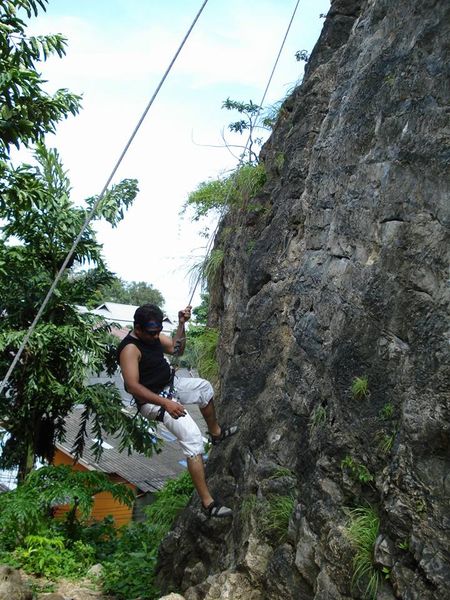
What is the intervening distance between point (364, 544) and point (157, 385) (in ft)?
7.84

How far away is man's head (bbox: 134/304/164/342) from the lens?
18.3ft

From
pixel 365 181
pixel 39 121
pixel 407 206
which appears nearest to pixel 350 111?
pixel 365 181

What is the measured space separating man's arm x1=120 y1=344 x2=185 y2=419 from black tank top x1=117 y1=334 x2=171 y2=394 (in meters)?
0.09

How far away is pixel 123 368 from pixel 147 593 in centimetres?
237

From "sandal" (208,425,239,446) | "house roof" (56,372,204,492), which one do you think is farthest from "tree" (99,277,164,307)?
"sandal" (208,425,239,446)

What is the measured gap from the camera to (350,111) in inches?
231

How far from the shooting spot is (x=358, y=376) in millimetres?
4566

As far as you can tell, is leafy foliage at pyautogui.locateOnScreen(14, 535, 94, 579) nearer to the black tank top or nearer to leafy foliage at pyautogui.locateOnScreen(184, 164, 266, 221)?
the black tank top

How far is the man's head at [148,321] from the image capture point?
558 centimetres

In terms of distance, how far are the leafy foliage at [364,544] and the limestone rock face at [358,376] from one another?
29mm

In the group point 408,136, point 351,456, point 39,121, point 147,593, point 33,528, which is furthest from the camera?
point 39,121

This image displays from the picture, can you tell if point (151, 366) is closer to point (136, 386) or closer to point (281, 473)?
point (136, 386)

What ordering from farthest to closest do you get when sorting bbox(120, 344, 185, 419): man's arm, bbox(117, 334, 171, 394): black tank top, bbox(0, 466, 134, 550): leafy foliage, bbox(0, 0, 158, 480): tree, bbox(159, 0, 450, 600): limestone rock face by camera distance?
1. bbox(0, 0, 158, 480): tree
2. bbox(0, 466, 134, 550): leafy foliage
3. bbox(117, 334, 171, 394): black tank top
4. bbox(120, 344, 185, 419): man's arm
5. bbox(159, 0, 450, 600): limestone rock face

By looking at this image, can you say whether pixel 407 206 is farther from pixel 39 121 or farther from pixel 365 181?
pixel 39 121
